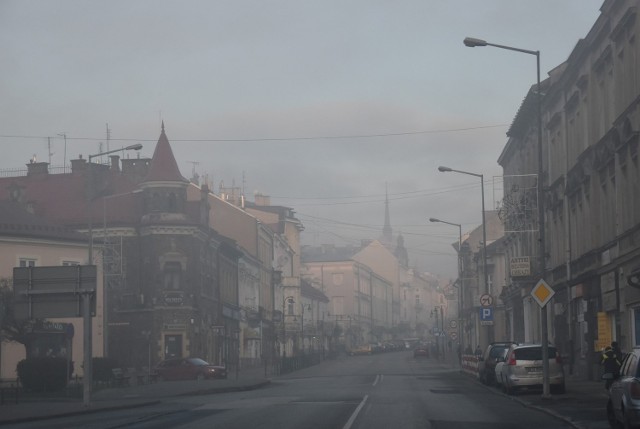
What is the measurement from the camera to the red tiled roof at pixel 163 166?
7131 cm

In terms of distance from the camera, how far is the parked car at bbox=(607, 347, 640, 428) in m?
16.6

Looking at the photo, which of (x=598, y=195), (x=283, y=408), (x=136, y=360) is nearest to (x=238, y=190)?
(x=136, y=360)

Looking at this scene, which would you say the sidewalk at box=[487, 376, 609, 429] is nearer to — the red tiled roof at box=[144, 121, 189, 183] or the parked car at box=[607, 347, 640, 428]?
the parked car at box=[607, 347, 640, 428]

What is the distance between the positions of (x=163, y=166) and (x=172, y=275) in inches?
288

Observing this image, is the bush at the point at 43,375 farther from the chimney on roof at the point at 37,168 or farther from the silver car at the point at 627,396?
the chimney on roof at the point at 37,168

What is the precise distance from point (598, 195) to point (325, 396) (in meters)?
12.6

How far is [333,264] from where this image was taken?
156000 millimetres

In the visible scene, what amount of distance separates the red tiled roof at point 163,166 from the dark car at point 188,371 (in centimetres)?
1794

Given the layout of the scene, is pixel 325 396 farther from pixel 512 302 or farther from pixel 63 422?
pixel 512 302

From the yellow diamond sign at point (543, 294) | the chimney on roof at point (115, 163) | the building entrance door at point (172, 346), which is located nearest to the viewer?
the yellow diamond sign at point (543, 294)

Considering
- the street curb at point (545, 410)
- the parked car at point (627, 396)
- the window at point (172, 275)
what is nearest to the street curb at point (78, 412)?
the street curb at point (545, 410)

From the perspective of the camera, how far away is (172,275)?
71.1 m

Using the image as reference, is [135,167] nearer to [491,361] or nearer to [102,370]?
[102,370]

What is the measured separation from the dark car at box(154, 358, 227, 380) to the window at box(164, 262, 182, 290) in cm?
1447
